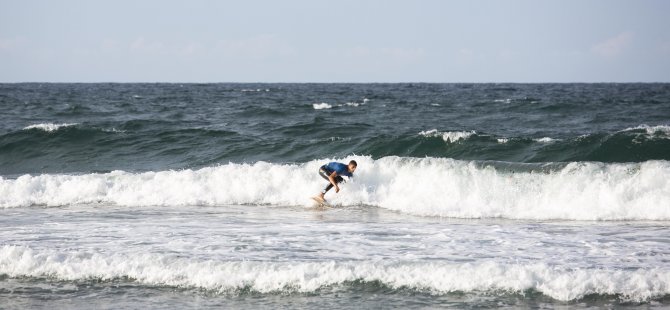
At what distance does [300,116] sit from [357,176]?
1719 cm

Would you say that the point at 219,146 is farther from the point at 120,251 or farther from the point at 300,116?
the point at 120,251

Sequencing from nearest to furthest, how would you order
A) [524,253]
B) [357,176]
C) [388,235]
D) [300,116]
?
1. [524,253]
2. [388,235]
3. [357,176]
4. [300,116]

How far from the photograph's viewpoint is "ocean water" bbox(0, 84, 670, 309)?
345 inches

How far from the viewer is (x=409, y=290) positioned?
8812 millimetres

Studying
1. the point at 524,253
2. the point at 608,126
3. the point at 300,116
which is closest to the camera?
the point at 524,253

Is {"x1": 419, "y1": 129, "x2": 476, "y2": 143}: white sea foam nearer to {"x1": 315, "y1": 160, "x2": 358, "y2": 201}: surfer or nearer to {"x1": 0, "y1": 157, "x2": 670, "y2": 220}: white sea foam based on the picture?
{"x1": 0, "y1": 157, "x2": 670, "y2": 220}: white sea foam

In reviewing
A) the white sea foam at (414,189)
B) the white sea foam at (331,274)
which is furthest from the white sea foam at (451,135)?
the white sea foam at (331,274)

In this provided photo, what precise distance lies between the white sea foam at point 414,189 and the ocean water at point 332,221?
43 millimetres

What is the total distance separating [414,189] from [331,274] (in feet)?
24.3

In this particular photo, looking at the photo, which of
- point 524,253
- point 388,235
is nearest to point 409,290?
point 524,253

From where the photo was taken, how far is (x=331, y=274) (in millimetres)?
9172

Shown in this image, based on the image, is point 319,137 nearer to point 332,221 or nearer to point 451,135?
point 451,135

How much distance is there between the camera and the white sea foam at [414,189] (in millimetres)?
14438

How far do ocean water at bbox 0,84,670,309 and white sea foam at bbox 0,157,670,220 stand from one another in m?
0.04
